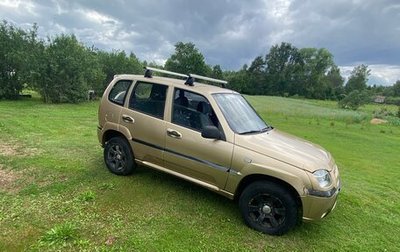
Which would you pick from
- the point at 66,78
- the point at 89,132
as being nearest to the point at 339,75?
→ the point at 66,78

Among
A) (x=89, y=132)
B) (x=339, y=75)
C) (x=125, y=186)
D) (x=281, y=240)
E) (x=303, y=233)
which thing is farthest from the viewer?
(x=339, y=75)

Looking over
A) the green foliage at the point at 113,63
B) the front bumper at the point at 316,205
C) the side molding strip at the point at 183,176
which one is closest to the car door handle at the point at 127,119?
the side molding strip at the point at 183,176

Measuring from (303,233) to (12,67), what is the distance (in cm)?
2295

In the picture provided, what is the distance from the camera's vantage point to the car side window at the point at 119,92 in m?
5.19

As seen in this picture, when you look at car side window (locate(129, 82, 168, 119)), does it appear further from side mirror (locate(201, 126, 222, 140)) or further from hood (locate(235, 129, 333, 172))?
hood (locate(235, 129, 333, 172))

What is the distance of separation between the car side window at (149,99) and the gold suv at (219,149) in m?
0.02

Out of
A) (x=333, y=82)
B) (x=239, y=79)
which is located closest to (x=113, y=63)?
(x=239, y=79)

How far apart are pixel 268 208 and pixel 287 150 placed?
2.59 ft

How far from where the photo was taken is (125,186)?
4945 millimetres

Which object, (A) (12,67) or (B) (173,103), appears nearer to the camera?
(B) (173,103)

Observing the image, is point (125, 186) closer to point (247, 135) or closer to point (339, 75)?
point (247, 135)

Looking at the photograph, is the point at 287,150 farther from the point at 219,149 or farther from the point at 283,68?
the point at 283,68

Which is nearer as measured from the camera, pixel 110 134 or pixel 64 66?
pixel 110 134

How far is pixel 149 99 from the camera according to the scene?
4.93 metres
